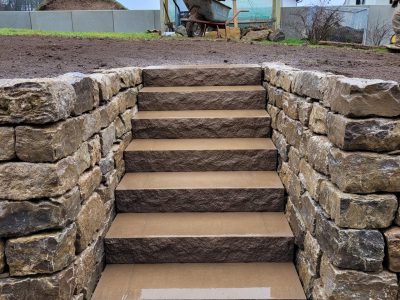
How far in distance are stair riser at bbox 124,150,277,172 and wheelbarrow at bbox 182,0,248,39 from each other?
875 cm

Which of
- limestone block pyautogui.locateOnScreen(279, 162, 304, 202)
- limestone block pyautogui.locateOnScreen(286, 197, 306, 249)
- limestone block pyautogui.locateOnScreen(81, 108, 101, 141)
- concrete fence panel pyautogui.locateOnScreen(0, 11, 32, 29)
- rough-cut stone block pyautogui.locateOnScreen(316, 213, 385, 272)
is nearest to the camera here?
rough-cut stone block pyautogui.locateOnScreen(316, 213, 385, 272)

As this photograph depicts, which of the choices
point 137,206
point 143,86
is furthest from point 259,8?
point 137,206

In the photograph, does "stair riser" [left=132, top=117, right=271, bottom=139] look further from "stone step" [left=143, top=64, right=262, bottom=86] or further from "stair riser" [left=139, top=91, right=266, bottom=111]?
"stone step" [left=143, top=64, right=262, bottom=86]

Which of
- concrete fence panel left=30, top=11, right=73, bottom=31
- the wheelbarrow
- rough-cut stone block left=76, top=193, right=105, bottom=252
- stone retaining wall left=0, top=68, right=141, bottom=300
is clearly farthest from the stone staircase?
concrete fence panel left=30, top=11, right=73, bottom=31

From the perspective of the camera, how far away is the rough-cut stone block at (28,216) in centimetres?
203

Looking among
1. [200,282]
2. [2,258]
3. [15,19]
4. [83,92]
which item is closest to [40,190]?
[2,258]

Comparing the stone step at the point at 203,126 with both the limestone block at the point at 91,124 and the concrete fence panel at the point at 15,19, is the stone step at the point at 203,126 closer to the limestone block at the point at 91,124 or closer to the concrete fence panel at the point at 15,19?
the limestone block at the point at 91,124

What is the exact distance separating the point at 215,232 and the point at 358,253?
121cm

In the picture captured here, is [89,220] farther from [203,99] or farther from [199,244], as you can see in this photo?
[203,99]

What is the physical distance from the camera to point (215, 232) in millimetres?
3033

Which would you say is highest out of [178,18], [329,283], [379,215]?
[178,18]

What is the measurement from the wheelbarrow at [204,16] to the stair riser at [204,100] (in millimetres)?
7869

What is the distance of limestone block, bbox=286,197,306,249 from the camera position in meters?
2.81

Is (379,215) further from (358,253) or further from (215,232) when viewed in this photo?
(215,232)
